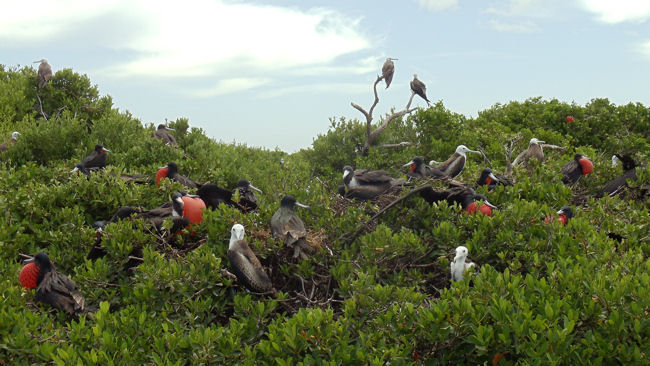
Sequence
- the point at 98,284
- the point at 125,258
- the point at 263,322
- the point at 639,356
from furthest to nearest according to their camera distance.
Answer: the point at 125,258
the point at 98,284
the point at 263,322
the point at 639,356

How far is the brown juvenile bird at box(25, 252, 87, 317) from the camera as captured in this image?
4117 millimetres

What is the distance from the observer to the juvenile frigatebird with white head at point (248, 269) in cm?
388

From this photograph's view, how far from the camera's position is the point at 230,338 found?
3.21 metres

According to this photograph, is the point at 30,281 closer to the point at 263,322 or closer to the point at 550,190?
the point at 263,322

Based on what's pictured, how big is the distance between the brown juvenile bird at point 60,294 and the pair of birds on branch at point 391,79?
7.04m

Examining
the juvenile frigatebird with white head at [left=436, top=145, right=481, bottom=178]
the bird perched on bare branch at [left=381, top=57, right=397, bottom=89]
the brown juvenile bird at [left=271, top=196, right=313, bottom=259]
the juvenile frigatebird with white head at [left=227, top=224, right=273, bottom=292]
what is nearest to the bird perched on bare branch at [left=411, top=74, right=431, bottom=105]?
the bird perched on bare branch at [left=381, top=57, right=397, bottom=89]

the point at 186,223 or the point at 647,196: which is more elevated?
the point at 186,223

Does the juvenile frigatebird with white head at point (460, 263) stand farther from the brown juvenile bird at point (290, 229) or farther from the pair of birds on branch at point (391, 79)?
the pair of birds on branch at point (391, 79)

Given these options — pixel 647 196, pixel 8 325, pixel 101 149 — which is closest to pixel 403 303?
pixel 8 325

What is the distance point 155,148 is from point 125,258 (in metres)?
5.05

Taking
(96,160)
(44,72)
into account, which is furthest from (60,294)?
(44,72)

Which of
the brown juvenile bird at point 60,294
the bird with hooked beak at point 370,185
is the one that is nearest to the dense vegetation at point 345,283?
the brown juvenile bird at point 60,294

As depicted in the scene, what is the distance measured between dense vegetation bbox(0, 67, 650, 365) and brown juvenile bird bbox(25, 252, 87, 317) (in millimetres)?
83

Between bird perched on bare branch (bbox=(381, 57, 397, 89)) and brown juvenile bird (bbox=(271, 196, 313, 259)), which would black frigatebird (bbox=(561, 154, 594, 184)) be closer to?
brown juvenile bird (bbox=(271, 196, 313, 259))
